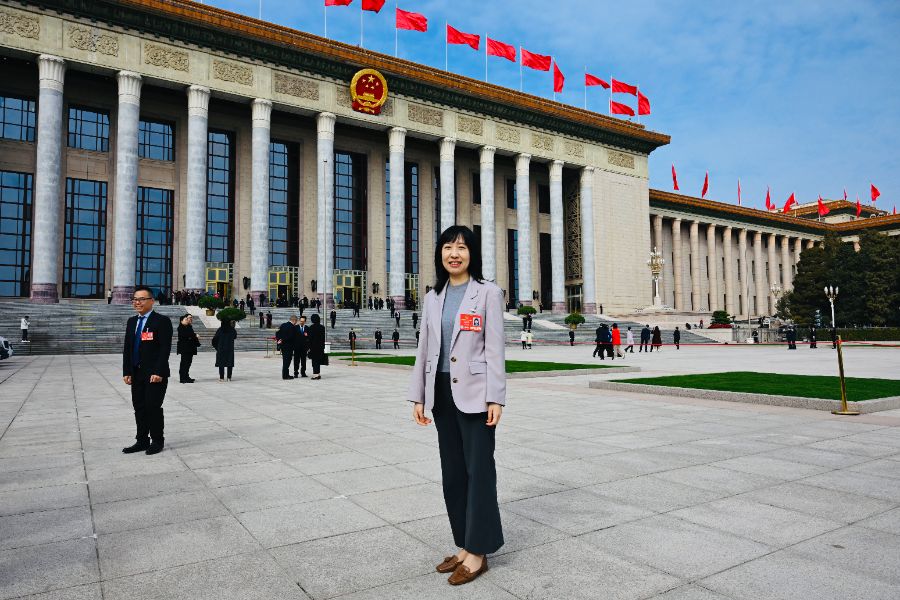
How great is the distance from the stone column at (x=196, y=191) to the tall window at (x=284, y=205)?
8203 mm

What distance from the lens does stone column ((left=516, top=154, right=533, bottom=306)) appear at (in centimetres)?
5428

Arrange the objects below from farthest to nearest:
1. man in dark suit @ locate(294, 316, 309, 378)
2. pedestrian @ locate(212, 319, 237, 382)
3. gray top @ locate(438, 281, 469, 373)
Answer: man in dark suit @ locate(294, 316, 309, 378), pedestrian @ locate(212, 319, 237, 382), gray top @ locate(438, 281, 469, 373)

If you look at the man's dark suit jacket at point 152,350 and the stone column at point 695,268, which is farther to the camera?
the stone column at point 695,268

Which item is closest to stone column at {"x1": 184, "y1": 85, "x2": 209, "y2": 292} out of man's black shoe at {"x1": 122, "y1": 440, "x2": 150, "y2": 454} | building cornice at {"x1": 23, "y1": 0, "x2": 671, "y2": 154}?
building cornice at {"x1": 23, "y1": 0, "x2": 671, "y2": 154}

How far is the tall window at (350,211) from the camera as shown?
5112cm

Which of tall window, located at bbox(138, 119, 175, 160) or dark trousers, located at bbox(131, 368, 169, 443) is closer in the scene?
dark trousers, located at bbox(131, 368, 169, 443)

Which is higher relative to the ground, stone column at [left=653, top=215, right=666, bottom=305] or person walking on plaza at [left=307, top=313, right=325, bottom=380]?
stone column at [left=653, top=215, right=666, bottom=305]

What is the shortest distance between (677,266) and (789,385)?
62868 millimetres

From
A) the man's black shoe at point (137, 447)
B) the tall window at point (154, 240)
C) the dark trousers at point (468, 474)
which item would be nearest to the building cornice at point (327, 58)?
the tall window at point (154, 240)

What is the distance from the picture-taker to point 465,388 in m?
3.38

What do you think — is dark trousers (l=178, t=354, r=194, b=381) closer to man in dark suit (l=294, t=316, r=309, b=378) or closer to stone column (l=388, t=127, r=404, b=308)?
man in dark suit (l=294, t=316, r=309, b=378)

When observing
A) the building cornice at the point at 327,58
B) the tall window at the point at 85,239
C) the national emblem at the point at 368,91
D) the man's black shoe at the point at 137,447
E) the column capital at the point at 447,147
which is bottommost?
the man's black shoe at the point at 137,447

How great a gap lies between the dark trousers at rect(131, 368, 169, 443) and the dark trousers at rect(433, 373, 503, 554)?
4413 millimetres

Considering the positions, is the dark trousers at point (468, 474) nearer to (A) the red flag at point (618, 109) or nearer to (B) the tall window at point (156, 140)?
(B) the tall window at point (156, 140)
